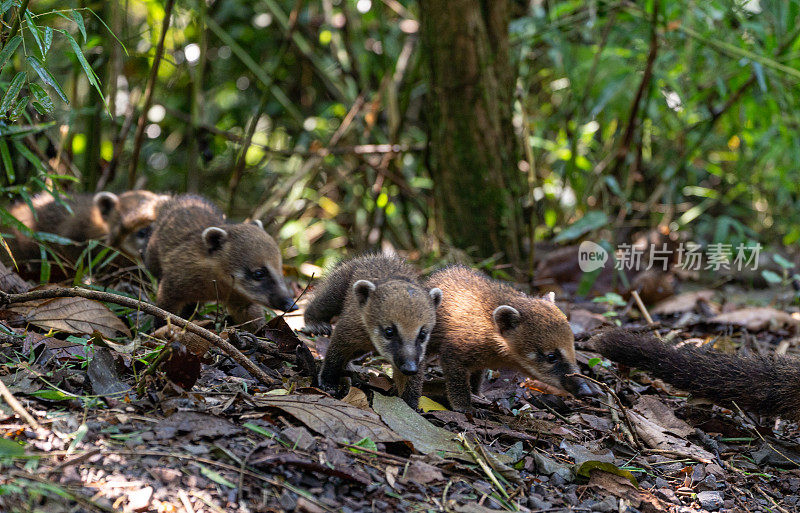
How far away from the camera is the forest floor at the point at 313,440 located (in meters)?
2.76

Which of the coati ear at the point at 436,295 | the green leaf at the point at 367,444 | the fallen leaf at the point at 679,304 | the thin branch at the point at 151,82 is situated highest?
the thin branch at the point at 151,82

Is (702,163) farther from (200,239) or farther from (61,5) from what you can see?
(61,5)

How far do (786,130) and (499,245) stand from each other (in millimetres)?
3588

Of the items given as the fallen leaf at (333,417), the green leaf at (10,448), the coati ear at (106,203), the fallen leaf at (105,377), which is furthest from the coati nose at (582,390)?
the coati ear at (106,203)

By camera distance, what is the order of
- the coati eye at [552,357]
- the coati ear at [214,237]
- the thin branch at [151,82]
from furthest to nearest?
the thin branch at [151,82]
the coati ear at [214,237]
the coati eye at [552,357]

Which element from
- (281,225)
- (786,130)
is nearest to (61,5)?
(281,225)

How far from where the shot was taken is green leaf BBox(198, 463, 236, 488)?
9.15ft

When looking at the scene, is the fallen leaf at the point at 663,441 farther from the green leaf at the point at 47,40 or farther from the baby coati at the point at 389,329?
the green leaf at the point at 47,40

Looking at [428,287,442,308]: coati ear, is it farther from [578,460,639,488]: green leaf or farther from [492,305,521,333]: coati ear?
[578,460,639,488]: green leaf

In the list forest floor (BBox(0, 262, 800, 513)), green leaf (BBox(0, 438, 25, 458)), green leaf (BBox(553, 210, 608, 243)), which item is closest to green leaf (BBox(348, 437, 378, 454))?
forest floor (BBox(0, 262, 800, 513))

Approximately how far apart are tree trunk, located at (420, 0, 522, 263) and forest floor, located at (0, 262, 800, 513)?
1975 mm

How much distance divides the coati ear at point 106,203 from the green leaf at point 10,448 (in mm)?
4202

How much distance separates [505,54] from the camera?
6785 mm

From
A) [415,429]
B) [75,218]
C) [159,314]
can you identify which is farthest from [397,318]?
[75,218]
